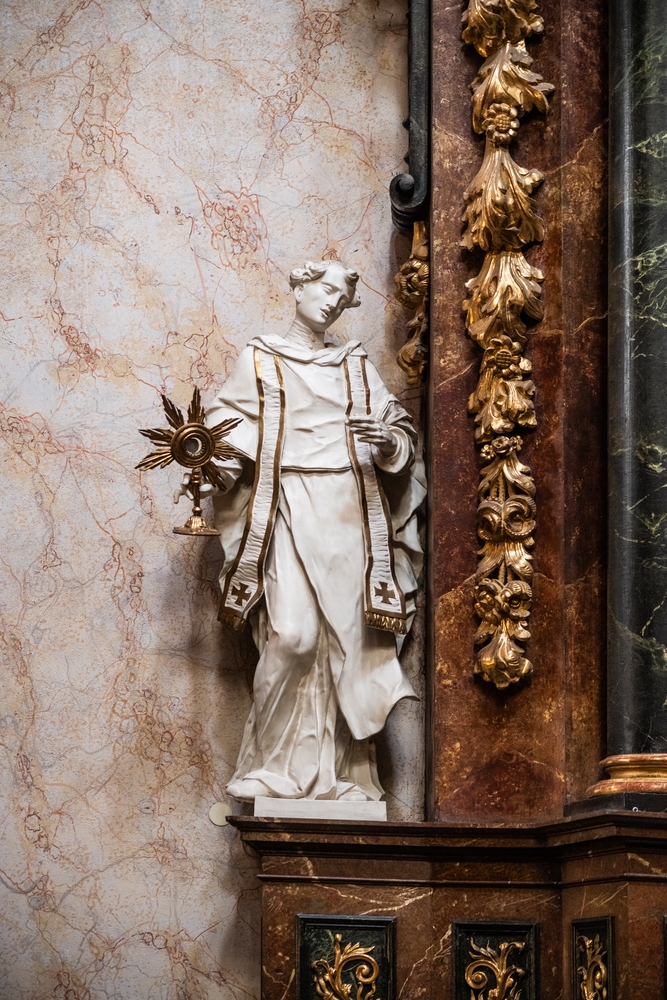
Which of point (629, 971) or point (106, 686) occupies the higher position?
point (106, 686)

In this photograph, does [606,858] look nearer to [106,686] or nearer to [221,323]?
[106,686]

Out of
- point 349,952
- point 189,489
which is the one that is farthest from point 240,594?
point 349,952

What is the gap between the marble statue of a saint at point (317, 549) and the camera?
5727mm

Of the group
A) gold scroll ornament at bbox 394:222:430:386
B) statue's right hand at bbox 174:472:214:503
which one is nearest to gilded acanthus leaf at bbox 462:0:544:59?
gold scroll ornament at bbox 394:222:430:386

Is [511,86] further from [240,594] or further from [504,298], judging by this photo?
[240,594]

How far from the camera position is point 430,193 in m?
6.14

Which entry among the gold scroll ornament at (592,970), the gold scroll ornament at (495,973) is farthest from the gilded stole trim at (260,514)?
the gold scroll ornament at (592,970)

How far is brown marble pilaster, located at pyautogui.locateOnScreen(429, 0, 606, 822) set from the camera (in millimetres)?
5570

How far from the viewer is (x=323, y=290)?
6070 millimetres

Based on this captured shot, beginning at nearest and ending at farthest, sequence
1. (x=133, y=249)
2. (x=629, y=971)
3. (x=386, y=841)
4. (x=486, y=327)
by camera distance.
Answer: (x=629, y=971), (x=386, y=841), (x=486, y=327), (x=133, y=249)

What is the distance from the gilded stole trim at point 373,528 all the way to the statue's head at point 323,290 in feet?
0.65

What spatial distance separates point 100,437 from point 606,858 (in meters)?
2.74

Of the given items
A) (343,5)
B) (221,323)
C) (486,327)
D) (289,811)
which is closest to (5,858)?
(289,811)

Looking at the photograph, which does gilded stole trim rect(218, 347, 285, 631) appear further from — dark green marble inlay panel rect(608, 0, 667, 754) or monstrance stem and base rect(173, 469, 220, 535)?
dark green marble inlay panel rect(608, 0, 667, 754)
